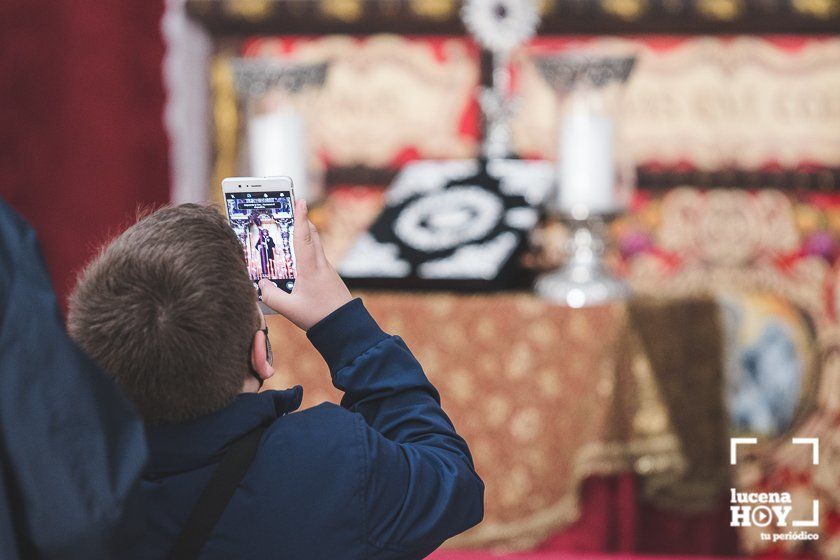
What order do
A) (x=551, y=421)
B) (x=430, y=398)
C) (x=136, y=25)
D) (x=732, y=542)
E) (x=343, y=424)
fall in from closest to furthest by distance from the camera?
(x=343, y=424) < (x=430, y=398) < (x=551, y=421) < (x=732, y=542) < (x=136, y=25)

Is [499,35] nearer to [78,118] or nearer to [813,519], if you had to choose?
[78,118]

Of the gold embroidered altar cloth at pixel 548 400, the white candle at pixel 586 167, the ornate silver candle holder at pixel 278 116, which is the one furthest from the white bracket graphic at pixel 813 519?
the ornate silver candle holder at pixel 278 116

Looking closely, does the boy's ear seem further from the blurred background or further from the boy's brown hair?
the blurred background

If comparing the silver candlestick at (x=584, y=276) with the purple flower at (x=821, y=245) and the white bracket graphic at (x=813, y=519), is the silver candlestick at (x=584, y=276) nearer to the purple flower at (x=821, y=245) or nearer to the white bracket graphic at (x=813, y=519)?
the white bracket graphic at (x=813, y=519)

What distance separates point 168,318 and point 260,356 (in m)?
0.08

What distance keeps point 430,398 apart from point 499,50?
5.15 feet

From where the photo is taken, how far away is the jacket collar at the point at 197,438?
754 mm

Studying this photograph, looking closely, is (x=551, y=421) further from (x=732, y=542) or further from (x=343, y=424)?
(x=343, y=424)

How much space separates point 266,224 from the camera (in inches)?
35.3

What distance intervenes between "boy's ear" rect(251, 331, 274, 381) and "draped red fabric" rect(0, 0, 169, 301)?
164cm

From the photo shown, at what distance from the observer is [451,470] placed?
32.2 inches

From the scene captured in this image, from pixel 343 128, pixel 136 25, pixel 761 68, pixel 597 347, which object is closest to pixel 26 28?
pixel 136 25

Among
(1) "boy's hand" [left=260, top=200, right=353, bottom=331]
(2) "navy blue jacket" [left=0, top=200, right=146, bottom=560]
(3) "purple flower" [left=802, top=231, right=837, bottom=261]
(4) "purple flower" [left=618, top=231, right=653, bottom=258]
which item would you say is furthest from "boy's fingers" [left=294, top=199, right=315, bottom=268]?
(3) "purple flower" [left=802, top=231, right=837, bottom=261]

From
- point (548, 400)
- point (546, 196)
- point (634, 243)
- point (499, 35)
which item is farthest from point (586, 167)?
point (634, 243)
